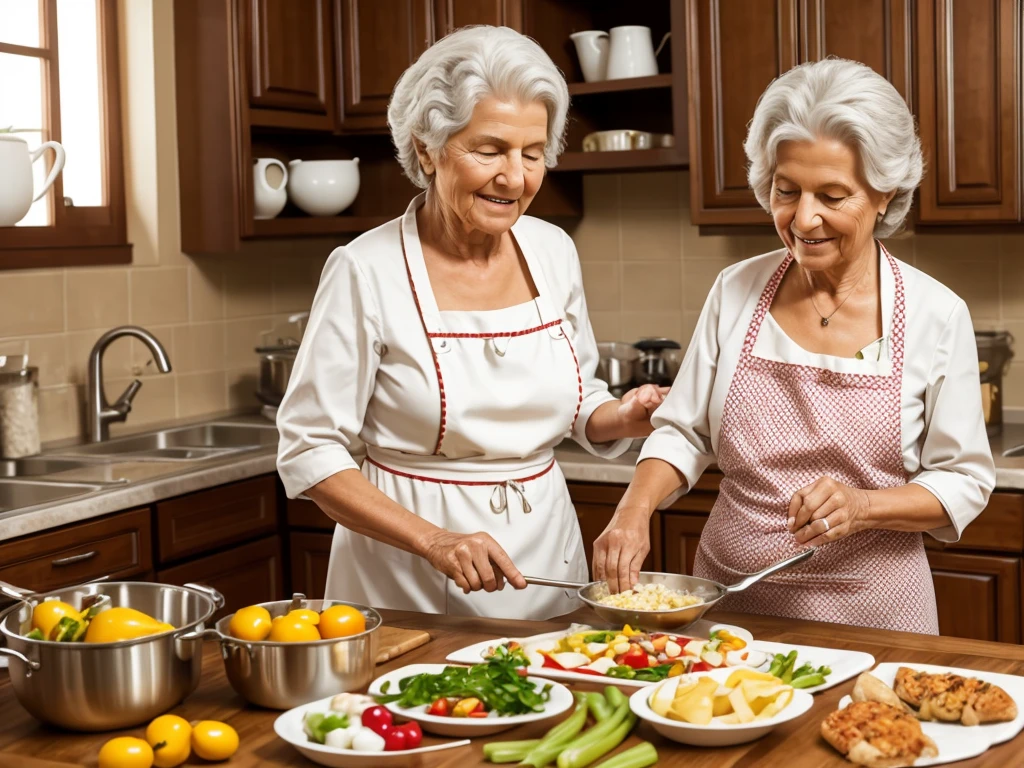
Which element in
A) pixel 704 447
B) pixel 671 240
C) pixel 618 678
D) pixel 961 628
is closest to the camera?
pixel 618 678

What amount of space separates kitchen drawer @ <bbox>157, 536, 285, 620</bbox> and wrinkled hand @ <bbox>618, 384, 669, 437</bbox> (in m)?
1.41

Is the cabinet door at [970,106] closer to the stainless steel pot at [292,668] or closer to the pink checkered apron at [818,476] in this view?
the pink checkered apron at [818,476]

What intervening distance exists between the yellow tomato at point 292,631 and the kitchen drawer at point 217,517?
1616mm

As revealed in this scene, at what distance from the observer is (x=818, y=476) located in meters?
1.96

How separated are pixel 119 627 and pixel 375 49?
2.75 metres

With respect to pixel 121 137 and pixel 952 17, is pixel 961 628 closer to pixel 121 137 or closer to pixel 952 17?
pixel 952 17

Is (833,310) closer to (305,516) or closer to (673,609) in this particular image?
(673,609)

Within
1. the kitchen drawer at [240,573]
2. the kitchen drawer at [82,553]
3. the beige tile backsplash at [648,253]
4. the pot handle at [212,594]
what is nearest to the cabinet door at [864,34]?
the beige tile backsplash at [648,253]

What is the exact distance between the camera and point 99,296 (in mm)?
3596

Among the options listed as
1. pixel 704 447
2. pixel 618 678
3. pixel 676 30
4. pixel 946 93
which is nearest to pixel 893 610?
pixel 704 447

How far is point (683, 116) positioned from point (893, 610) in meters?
1.89

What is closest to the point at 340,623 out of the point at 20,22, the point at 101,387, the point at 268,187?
the point at 101,387

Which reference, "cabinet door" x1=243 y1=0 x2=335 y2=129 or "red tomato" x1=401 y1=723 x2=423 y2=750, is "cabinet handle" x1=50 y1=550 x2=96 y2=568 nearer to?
"cabinet door" x1=243 y1=0 x2=335 y2=129

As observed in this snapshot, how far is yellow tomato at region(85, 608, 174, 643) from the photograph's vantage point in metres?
1.45
